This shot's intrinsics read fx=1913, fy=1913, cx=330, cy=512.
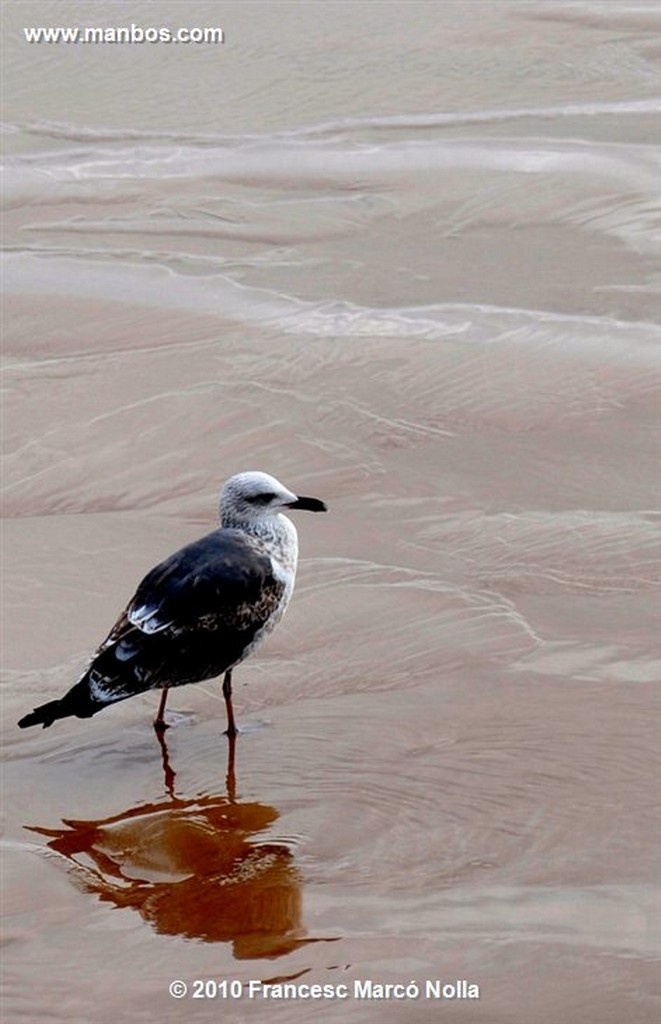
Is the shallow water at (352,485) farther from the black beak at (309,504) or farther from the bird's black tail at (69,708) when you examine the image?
the black beak at (309,504)

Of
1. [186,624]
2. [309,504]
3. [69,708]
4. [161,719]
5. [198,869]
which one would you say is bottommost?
[198,869]

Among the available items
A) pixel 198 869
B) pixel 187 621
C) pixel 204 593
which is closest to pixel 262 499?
pixel 204 593

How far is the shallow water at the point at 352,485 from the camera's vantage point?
4555 mm

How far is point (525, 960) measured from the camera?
433cm

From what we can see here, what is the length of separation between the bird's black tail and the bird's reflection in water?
296 mm

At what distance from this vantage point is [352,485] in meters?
7.04

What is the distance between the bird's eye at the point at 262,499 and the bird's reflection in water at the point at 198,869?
3.25ft

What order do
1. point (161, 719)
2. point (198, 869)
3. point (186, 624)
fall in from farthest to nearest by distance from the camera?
point (161, 719), point (186, 624), point (198, 869)

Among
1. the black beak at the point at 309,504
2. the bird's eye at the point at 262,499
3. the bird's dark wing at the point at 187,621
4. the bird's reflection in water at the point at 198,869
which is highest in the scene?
the bird's eye at the point at 262,499

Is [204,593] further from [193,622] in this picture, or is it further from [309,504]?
[309,504]

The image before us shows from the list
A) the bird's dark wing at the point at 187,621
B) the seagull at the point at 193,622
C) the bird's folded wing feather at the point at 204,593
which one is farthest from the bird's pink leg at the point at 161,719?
the bird's folded wing feather at the point at 204,593

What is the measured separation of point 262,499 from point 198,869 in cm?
146

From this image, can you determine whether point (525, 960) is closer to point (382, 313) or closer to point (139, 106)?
point (382, 313)

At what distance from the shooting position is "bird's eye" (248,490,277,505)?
595cm
